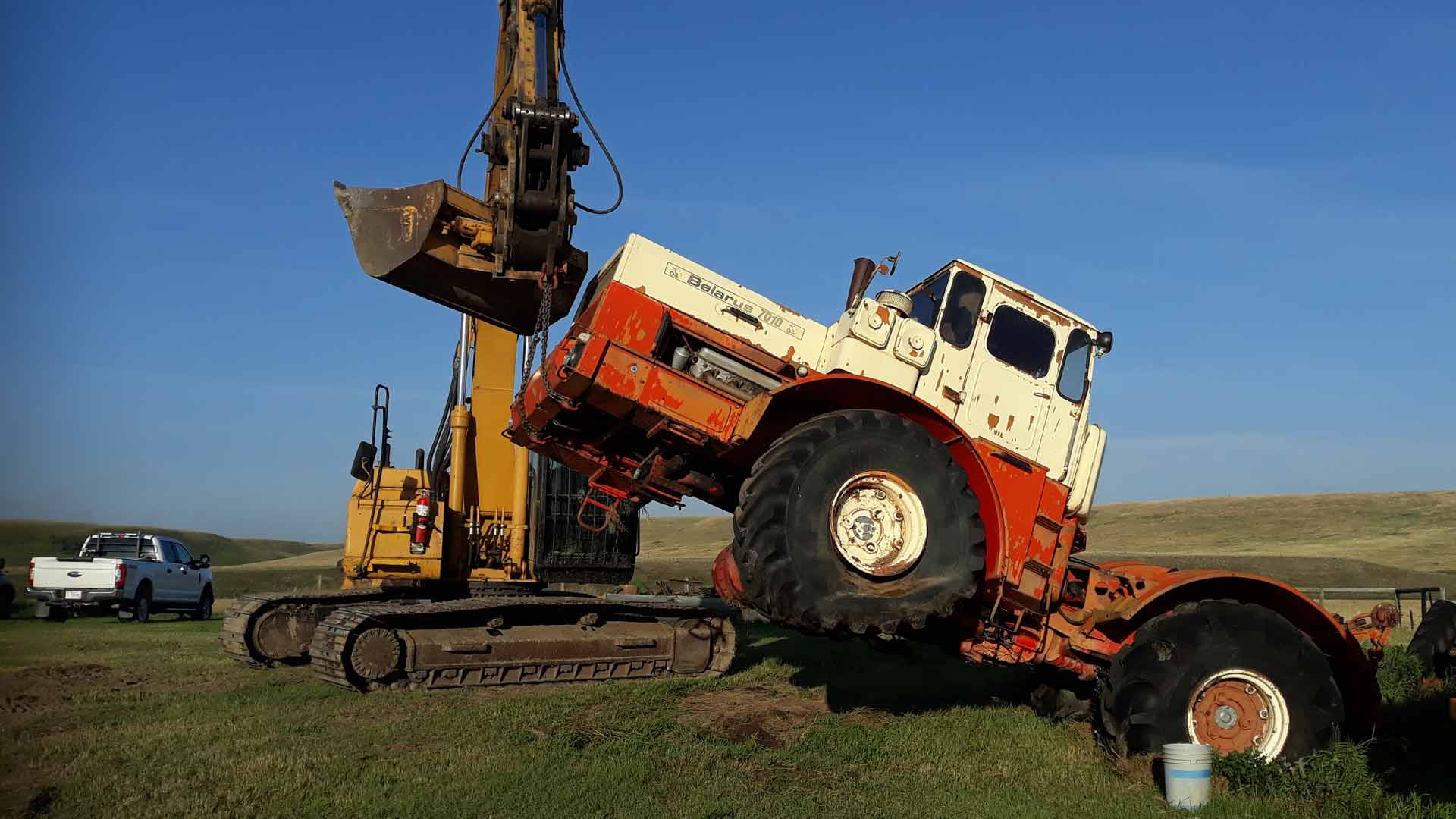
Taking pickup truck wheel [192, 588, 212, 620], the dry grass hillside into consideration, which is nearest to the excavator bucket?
pickup truck wheel [192, 588, 212, 620]

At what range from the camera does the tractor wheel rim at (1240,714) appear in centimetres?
804

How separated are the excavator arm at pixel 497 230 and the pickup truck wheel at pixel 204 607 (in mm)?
19826

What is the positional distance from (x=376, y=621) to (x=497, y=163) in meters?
5.12

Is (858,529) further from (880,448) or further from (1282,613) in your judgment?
(1282,613)

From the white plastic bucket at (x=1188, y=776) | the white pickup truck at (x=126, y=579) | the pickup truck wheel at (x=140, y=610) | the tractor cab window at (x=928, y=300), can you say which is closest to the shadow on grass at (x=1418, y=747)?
the white plastic bucket at (x=1188, y=776)

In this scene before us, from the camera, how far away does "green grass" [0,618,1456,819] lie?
6.70 m

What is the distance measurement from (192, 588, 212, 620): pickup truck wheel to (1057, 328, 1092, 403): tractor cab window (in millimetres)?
23256

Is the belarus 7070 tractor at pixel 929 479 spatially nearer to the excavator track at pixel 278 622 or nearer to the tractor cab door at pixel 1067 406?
the tractor cab door at pixel 1067 406

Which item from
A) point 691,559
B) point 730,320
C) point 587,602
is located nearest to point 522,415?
point 730,320

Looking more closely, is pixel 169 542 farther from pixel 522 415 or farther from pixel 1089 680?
pixel 1089 680

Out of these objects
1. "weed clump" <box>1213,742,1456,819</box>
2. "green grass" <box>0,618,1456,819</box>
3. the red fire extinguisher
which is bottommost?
"green grass" <box>0,618,1456,819</box>

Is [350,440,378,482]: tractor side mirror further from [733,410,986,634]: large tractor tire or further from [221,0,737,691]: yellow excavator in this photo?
[733,410,986,634]: large tractor tire

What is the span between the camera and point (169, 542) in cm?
2584

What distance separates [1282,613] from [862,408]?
3.87m
